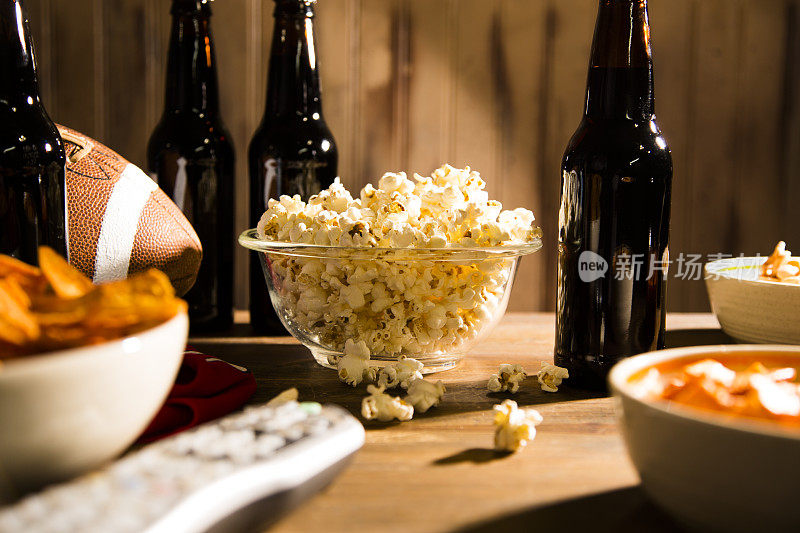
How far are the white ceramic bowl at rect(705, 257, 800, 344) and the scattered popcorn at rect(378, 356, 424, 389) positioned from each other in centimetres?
44

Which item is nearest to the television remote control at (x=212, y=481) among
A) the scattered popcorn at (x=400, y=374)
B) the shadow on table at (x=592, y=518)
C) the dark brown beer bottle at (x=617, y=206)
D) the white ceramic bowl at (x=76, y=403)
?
the white ceramic bowl at (x=76, y=403)

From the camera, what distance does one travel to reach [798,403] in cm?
49

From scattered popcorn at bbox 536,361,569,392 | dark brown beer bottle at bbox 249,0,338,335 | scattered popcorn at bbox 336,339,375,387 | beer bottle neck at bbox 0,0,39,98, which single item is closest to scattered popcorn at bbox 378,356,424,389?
scattered popcorn at bbox 336,339,375,387

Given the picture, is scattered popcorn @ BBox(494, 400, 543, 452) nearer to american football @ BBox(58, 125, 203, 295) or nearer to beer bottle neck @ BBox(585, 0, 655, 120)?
beer bottle neck @ BBox(585, 0, 655, 120)

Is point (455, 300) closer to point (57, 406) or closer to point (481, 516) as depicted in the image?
point (481, 516)

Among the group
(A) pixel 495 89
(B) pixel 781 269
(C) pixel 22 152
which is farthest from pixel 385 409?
(A) pixel 495 89

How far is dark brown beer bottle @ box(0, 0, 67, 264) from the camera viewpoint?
0.76m

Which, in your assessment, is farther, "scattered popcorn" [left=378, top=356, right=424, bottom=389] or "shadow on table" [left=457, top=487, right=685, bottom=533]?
"scattered popcorn" [left=378, top=356, right=424, bottom=389]

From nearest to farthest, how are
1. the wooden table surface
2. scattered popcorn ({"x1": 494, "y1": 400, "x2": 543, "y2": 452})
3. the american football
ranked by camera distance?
the wooden table surface, scattered popcorn ({"x1": 494, "y1": 400, "x2": 543, "y2": 452}), the american football

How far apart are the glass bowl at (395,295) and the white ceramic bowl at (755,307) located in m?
0.29

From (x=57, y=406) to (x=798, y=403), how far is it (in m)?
0.48

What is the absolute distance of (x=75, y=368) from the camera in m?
0.42

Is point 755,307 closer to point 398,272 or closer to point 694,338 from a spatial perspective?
point 694,338

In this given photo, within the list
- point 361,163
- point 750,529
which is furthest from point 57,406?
point 361,163
